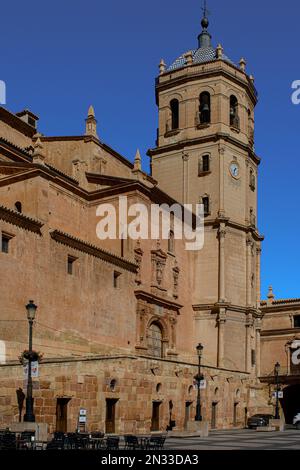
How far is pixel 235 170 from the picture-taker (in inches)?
2013

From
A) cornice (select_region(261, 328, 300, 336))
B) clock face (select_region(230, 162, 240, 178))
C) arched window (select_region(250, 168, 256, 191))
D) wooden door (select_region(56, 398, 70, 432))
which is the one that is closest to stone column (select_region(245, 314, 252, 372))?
arched window (select_region(250, 168, 256, 191))

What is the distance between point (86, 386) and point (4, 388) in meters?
3.10

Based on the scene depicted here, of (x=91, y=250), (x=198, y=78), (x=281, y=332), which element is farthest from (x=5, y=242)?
(x=281, y=332)

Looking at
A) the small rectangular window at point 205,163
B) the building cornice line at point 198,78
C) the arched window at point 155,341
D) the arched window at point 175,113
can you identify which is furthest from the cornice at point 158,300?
the building cornice line at point 198,78

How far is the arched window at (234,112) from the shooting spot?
171ft

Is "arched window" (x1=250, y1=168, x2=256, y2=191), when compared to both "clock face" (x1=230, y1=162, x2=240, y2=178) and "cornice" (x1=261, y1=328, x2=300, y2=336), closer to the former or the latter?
"clock face" (x1=230, y1=162, x2=240, y2=178)

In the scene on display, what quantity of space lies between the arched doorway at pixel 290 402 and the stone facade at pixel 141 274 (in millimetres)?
2679

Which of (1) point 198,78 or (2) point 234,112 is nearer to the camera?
(1) point 198,78

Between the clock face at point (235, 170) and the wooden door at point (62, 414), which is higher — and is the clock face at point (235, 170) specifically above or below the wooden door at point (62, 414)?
above

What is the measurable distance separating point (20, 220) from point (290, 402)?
36.0 metres

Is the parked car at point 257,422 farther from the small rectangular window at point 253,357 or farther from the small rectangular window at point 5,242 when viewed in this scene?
the small rectangular window at point 5,242

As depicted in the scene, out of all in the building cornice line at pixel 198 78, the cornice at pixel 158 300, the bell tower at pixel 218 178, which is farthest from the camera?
the building cornice line at pixel 198 78

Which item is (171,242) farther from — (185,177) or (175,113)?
(175,113)

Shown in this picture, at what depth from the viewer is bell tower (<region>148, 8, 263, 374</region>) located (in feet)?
160
